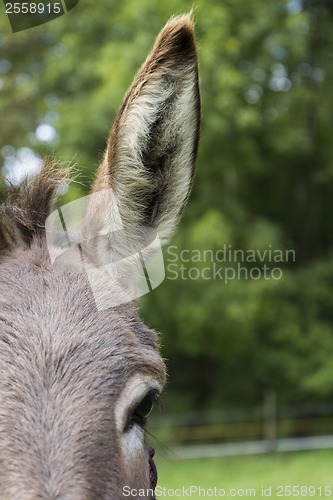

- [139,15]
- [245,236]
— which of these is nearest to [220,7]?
[139,15]

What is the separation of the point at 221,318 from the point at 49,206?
13729 millimetres

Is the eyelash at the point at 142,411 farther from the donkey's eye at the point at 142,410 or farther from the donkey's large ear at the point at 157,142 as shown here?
the donkey's large ear at the point at 157,142

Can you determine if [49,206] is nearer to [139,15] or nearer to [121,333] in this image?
[121,333]

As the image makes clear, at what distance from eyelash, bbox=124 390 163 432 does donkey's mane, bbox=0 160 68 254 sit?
92 centimetres

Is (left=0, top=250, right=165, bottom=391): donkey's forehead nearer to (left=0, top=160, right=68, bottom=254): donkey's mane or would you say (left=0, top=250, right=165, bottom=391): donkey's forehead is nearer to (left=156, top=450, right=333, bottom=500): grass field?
(left=0, top=160, right=68, bottom=254): donkey's mane

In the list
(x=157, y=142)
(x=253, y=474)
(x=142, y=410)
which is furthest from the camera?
(x=253, y=474)

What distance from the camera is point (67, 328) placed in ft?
8.40

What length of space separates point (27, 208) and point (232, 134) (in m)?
13.8

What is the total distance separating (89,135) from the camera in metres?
14.8

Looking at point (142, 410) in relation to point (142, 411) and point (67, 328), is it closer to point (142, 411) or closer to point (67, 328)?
point (142, 411)

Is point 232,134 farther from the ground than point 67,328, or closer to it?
closer to it

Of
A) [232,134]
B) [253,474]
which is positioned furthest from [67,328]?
[232,134]

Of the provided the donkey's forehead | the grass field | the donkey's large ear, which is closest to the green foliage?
the grass field

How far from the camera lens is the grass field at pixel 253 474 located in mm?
11148
